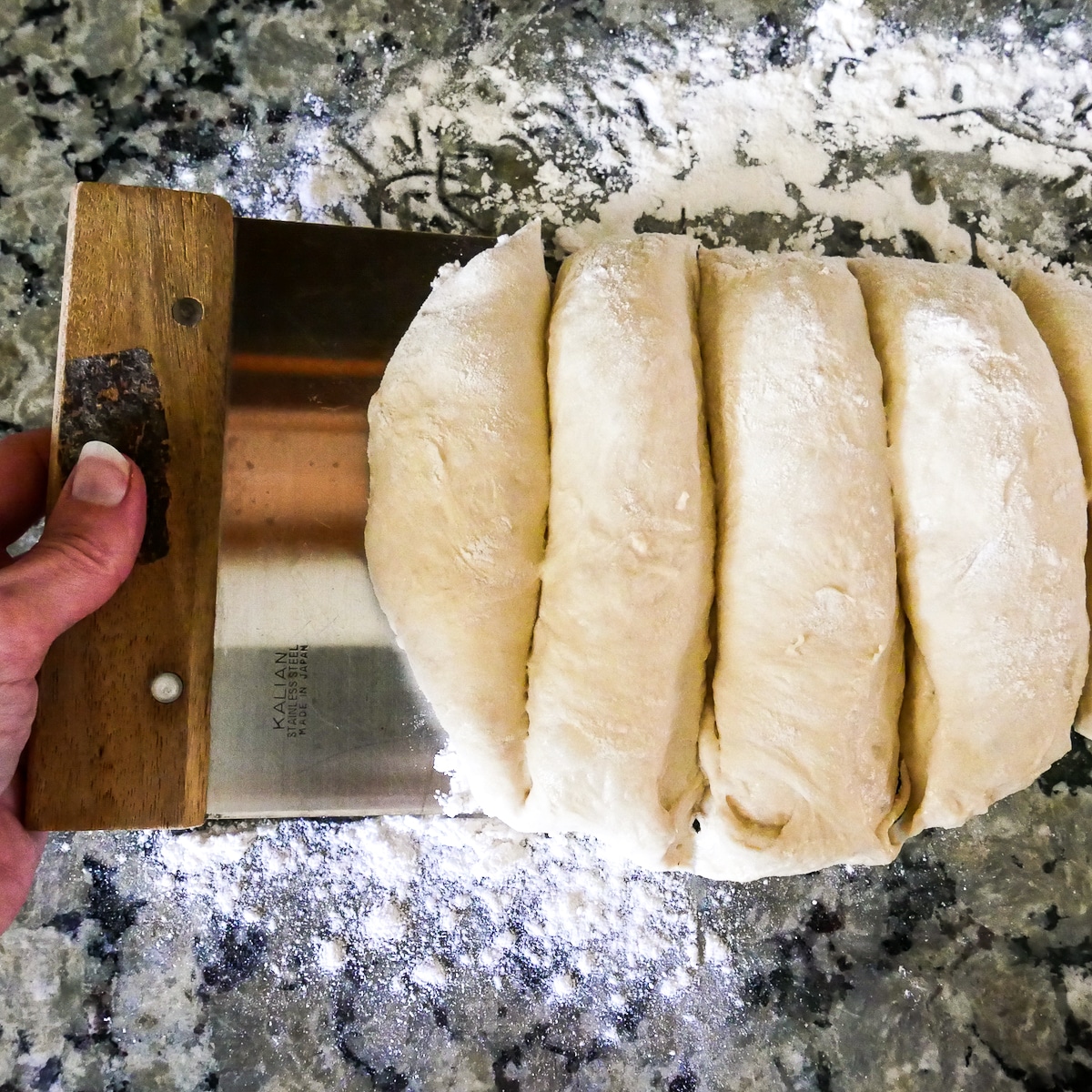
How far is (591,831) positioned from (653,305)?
0.56 metres

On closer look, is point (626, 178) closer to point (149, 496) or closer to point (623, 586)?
point (623, 586)

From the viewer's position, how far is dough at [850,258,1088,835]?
0.84 metres

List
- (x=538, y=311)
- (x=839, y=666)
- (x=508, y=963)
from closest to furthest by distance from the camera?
(x=839, y=666) → (x=538, y=311) → (x=508, y=963)

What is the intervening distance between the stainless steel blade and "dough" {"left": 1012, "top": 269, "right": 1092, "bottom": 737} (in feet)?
2.51

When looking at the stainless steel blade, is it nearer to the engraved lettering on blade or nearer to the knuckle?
the engraved lettering on blade

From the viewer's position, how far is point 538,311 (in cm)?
94

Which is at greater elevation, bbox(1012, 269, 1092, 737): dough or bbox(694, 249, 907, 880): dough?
bbox(1012, 269, 1092, 737): dough

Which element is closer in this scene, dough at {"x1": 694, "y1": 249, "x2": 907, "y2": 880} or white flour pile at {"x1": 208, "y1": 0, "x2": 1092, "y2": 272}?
dough at {"x1": 694, "y1": 249, "x2": 907, "y2": 880}

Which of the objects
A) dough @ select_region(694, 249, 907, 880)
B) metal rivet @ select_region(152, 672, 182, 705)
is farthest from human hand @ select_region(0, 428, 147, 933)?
dough @ select_region(694, 249, 907, 880)

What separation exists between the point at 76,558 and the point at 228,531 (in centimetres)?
16

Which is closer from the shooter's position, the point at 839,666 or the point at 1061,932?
the point at 839,666

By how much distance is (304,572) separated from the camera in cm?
94

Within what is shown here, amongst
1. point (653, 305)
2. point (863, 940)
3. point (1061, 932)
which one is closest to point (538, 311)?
point (653, 305)

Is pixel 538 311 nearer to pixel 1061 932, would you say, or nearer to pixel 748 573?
pixel 748 573
